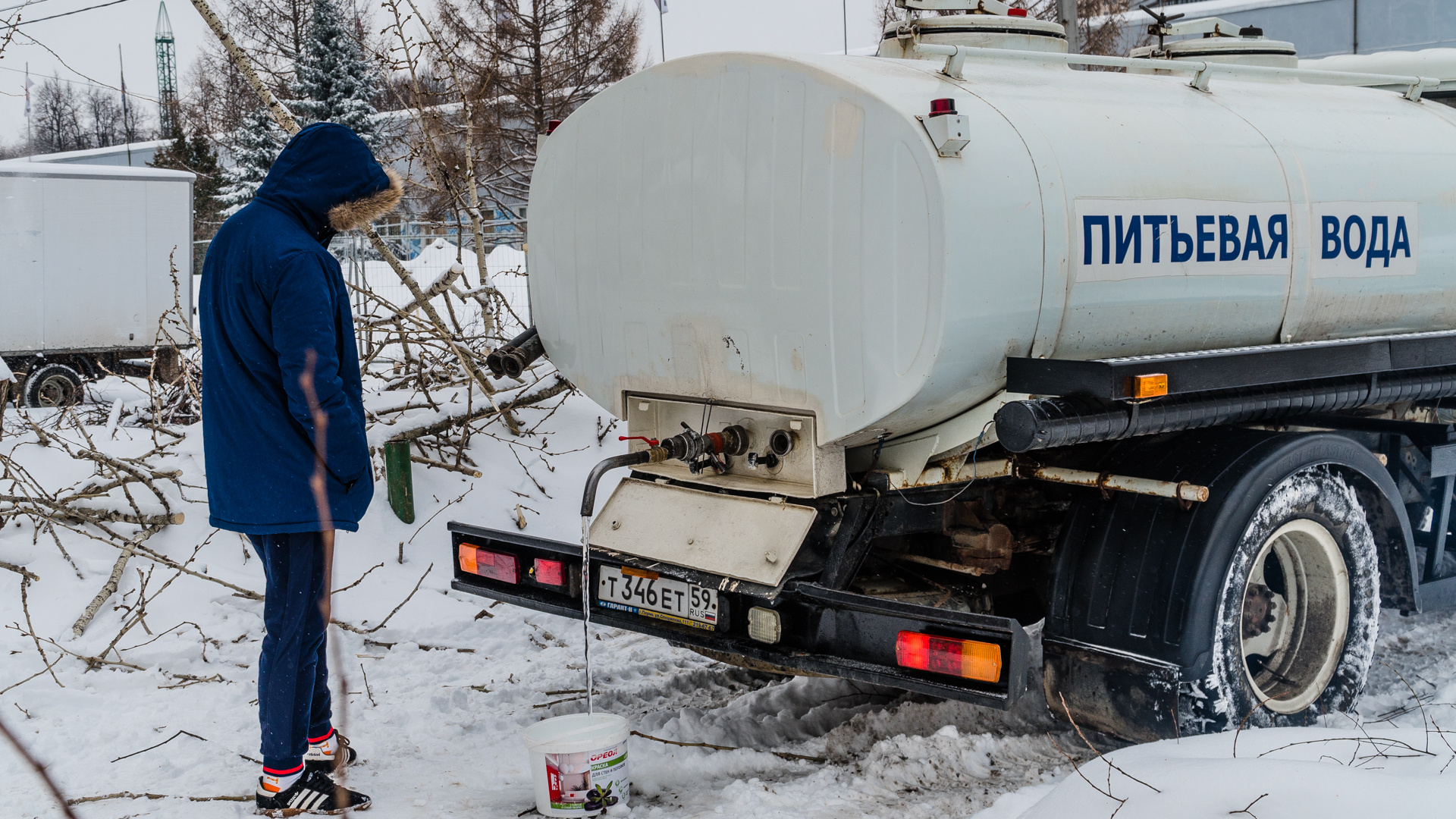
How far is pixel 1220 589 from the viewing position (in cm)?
360

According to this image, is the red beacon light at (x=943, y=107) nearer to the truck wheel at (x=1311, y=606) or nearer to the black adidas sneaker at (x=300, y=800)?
the truck wheel at (x=1311, y=606)

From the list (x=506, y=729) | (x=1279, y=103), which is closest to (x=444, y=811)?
(x=506, y=729)

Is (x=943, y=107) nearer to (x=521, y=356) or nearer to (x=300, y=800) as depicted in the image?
(x=521, y=356)

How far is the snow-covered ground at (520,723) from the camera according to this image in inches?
128

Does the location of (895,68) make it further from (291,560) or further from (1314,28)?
(1314,28)

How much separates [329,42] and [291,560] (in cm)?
2769

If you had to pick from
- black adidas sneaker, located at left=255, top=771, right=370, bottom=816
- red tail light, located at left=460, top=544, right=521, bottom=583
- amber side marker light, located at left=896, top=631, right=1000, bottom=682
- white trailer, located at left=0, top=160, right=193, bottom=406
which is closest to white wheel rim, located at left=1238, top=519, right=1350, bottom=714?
amber side marker light, located at left=896, top=631, right=1000, bottom=682

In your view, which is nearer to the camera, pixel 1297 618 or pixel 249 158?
pixel 1297 618

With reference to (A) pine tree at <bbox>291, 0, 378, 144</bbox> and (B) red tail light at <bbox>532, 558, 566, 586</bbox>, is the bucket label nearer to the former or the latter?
(B) red tail light at <bbox>532, 558, 566, 586</bbox>

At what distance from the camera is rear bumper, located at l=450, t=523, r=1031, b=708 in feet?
10.3

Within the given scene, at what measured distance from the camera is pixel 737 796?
11.9 ft

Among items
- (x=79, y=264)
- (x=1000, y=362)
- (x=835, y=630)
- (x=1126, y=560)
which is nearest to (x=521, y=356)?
(x=835, y=630)

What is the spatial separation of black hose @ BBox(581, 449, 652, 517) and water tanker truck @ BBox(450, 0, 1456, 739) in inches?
0.6

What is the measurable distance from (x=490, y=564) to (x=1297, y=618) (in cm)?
292
